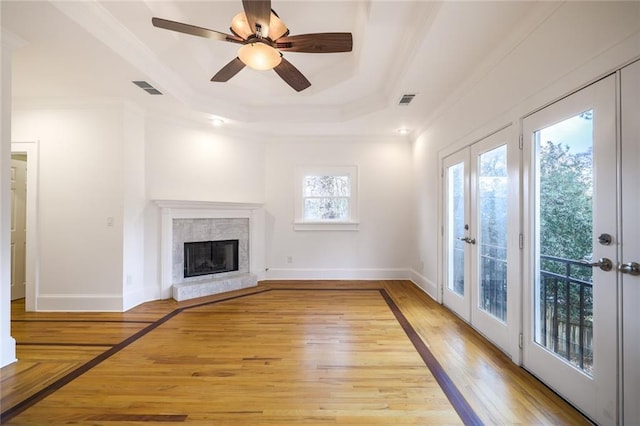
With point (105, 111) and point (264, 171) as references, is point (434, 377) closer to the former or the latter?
point (264, 171)

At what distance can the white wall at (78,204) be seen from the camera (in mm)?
3287

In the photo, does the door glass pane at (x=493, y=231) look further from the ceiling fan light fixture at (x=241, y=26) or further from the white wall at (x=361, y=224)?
the ceiling fan light fixture at (x=241, y=26)

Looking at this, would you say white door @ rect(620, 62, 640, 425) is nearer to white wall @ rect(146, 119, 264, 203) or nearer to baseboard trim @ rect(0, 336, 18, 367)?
baseboard trim @ rect(0, 336, 18, 367)

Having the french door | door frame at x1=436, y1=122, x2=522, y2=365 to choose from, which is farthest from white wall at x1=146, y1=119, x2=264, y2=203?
door frame at x1=436, y1=122, x2=522, y2=365

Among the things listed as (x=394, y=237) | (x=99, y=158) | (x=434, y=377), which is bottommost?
(x=434, y=377)

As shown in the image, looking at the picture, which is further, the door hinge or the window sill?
the window sill

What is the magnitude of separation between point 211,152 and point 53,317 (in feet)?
9.46

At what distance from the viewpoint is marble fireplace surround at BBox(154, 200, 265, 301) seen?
3852mm

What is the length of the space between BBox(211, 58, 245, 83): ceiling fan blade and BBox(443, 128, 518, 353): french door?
2337 mm

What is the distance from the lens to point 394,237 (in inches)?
193

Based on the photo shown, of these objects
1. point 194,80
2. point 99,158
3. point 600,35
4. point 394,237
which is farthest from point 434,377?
point 99,158

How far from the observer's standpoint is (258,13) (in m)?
1.74

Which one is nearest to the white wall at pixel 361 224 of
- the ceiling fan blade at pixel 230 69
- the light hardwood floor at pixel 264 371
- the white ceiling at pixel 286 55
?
the white ceiling at pixel 286 55

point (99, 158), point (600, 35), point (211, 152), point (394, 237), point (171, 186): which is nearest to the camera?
point (600, 35)
